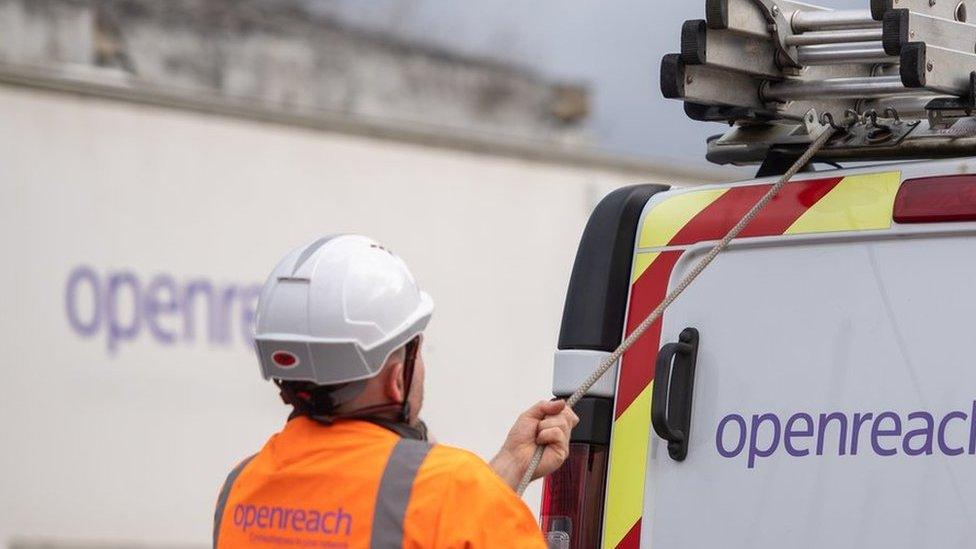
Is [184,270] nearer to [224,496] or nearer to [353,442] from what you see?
[224,496]

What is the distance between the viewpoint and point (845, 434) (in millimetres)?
3062

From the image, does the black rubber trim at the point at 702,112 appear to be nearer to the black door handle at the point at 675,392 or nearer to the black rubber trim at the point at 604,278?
the black rubber trim at the point at 604,278

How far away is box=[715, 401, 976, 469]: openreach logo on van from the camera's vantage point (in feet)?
9.61

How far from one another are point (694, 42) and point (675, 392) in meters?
0.64

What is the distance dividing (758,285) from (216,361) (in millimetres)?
9204

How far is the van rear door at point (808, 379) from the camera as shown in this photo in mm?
2963

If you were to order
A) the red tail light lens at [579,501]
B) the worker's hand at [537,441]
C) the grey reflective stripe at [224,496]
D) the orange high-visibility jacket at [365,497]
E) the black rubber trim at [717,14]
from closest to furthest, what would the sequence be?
1. the orange high-visibility jacket at [365,497]
2. the grey reflective stripe at [224,496]
3. the worker's hand at [537,441]
4. the black rubber trim at [717,14]
5. the red tail light lens at [579,501]

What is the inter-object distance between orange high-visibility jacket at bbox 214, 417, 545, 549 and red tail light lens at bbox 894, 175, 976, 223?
0.91 m

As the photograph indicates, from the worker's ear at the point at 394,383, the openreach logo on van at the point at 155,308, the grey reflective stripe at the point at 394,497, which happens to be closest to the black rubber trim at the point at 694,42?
the worker's ear at the point at 394,383

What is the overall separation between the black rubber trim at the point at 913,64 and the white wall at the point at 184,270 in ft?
29.3

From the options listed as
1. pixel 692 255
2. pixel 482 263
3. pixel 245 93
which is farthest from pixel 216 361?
pixel 692 255

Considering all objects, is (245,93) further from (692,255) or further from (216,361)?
(692,255)

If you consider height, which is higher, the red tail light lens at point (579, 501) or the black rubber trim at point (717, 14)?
the black rubber trim at point (717, 14)

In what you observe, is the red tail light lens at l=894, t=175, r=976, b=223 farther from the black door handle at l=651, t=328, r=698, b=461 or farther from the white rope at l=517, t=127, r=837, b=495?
the black door handle at l=651, t=328, r=698, b=461
